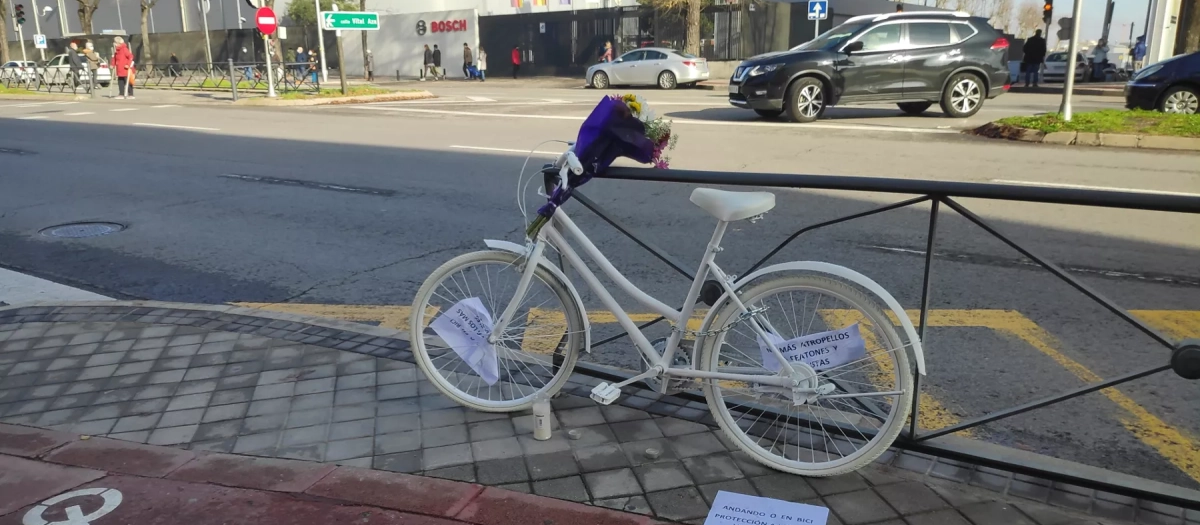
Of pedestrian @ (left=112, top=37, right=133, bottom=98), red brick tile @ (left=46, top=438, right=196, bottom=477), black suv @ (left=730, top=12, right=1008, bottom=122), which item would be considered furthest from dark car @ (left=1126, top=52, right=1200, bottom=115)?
pedestrian @ (left=112, top=37, right=133, bottom=98)

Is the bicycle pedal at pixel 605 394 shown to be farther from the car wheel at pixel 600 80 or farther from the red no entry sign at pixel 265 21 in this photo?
the car wheel at pixel 600 80

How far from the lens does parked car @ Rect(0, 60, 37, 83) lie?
112ft

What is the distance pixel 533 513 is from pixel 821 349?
121cm

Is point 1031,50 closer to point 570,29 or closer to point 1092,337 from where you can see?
point 570,29

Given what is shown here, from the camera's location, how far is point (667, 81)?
29.1 m

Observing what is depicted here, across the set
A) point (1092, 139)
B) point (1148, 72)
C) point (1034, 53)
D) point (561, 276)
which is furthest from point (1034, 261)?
point (1034, 53)

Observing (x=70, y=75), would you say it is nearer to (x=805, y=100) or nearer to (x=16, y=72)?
(x=16, y=72)

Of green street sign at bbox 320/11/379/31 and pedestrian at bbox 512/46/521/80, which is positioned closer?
green street sign at bbox 320/11/379/31

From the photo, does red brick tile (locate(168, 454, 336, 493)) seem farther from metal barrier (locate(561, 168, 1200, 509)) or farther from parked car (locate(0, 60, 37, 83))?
parked car (locate(0, 60, 37, 83))

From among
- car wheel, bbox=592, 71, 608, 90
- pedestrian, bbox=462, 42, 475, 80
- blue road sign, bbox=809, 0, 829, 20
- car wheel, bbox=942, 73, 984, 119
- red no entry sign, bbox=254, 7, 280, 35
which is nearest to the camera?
car wheel, bbox=942, 73, 984, 119

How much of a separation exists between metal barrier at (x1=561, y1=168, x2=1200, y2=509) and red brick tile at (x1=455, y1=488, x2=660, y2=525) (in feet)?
2.96

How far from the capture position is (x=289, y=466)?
139 inches

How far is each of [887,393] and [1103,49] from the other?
4003 cm

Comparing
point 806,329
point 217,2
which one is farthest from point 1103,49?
point 217,2
